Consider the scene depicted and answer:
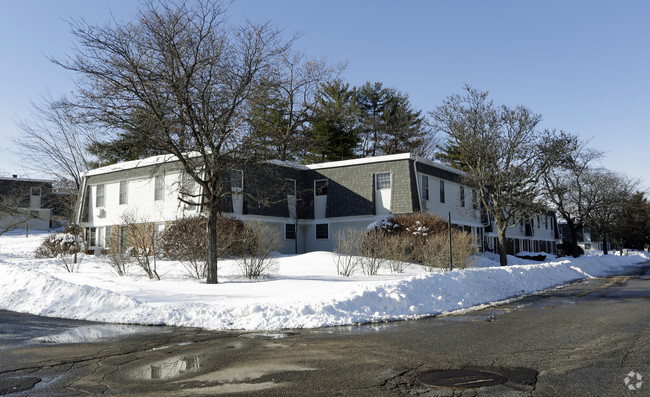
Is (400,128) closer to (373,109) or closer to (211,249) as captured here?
(373,109)

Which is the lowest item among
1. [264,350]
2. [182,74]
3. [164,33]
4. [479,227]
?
[264,350]

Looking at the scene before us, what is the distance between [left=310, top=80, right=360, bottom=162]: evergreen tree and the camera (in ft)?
147

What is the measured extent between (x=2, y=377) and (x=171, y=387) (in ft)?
7.69

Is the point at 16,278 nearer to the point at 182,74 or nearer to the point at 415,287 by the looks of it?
the point at 182,74

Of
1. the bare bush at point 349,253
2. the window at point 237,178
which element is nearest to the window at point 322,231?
the window at point 237,178

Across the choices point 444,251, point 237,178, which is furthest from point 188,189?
point 444,251

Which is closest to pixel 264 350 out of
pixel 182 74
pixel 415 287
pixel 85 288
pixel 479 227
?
pixel 415 287

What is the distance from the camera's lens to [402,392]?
5410 millimetres

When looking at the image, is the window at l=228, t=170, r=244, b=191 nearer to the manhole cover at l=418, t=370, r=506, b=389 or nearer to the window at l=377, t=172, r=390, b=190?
the window at l=377, t=172, r=390, b=190

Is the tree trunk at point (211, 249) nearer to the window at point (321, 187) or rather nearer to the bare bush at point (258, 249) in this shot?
the bare bush at point (258, 249)

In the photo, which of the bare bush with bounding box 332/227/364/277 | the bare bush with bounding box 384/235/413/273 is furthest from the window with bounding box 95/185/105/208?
the bare bush with bounding box 384/235/413/273

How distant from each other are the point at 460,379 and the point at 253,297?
26.1 ft

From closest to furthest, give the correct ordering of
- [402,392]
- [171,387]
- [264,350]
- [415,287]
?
1. [402,392]
2. [171,387]
3. [264,350]
4. [415,287]

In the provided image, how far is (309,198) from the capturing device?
1296 inches
